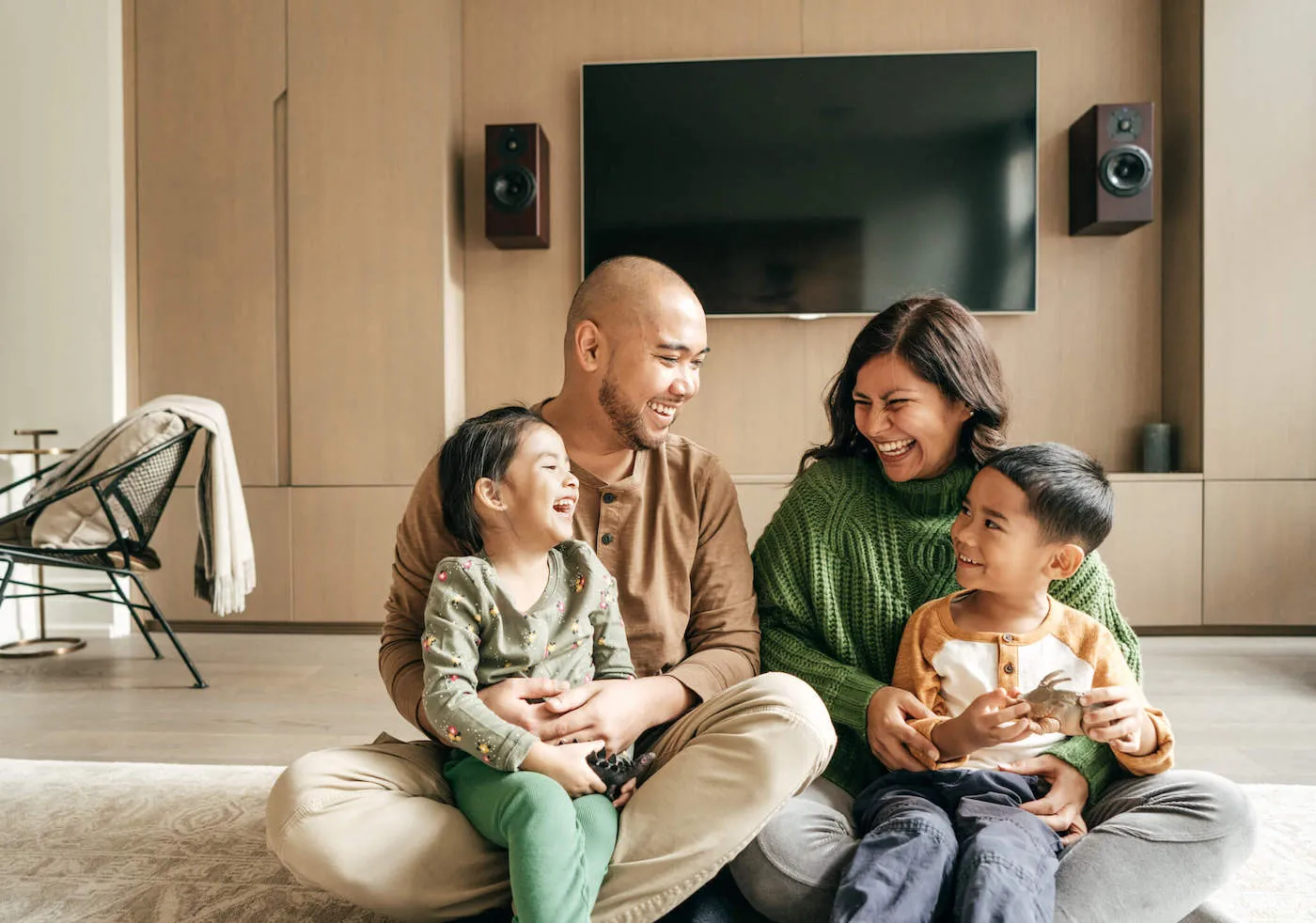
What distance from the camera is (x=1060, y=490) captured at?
1296mm

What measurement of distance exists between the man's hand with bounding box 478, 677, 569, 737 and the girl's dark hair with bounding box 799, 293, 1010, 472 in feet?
2.40

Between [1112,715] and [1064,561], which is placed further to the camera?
[1064,561]

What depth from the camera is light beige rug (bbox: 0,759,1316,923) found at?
1.46 meters

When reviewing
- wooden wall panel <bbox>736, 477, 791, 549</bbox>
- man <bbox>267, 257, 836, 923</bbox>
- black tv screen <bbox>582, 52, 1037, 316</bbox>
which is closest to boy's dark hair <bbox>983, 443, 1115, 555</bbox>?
man <bbox>267, 257, 836, 923</bbox>

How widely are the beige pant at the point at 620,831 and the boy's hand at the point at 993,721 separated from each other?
17 cm

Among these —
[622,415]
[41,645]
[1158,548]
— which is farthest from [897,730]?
[41,645]

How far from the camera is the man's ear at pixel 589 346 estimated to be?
61.1 inches

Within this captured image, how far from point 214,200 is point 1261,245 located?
4.16 meters

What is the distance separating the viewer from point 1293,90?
12.0 feet

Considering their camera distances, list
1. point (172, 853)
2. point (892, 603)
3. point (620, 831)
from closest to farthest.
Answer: point (620, 831) → point (892, 603) → point (172, 853)

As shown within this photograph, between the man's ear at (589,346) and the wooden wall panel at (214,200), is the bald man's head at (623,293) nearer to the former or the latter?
the man's ear at (589,346)

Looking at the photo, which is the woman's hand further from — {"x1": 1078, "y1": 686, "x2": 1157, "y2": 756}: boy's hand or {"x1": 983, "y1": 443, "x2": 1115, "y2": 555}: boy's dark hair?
{"x1": 983, "y1": 443, "x2": 1115, "y2": 555}: boy's dark hair

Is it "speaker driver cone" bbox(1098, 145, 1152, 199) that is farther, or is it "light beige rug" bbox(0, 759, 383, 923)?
"speaker driver cone" bbox(1098, 145, 1152, 199)

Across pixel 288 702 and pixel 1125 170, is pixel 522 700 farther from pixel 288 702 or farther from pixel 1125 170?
pixel 1125 170
